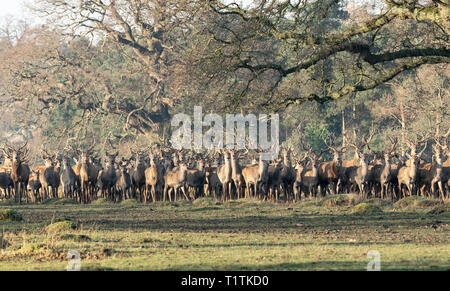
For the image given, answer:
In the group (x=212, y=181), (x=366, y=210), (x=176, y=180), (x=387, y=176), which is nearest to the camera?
(x=366, y=210)

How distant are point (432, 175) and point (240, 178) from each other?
739 cm

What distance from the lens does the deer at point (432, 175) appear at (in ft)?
90.2

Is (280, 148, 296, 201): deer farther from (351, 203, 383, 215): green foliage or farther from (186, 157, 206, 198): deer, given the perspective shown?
(351, 203, 383, 215): green foliage

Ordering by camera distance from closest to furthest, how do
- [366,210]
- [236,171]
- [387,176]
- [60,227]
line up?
[60,227] → [366,210] → [387,176] → [236,171]

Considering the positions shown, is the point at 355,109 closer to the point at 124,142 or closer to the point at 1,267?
the point at 124,142

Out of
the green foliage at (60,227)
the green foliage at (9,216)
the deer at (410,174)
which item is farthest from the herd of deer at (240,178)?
the green foliage at (60,227)

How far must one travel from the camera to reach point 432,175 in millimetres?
28047

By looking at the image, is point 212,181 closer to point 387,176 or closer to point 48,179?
point 48,179

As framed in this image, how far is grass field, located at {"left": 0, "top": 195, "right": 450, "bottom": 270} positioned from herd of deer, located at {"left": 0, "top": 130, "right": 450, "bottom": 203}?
3657 millimetres

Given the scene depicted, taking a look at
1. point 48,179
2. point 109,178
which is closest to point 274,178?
point 109,178

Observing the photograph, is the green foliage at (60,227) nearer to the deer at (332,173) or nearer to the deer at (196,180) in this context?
the deer at (196,180)

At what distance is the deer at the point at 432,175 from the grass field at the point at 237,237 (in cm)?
→ 344
